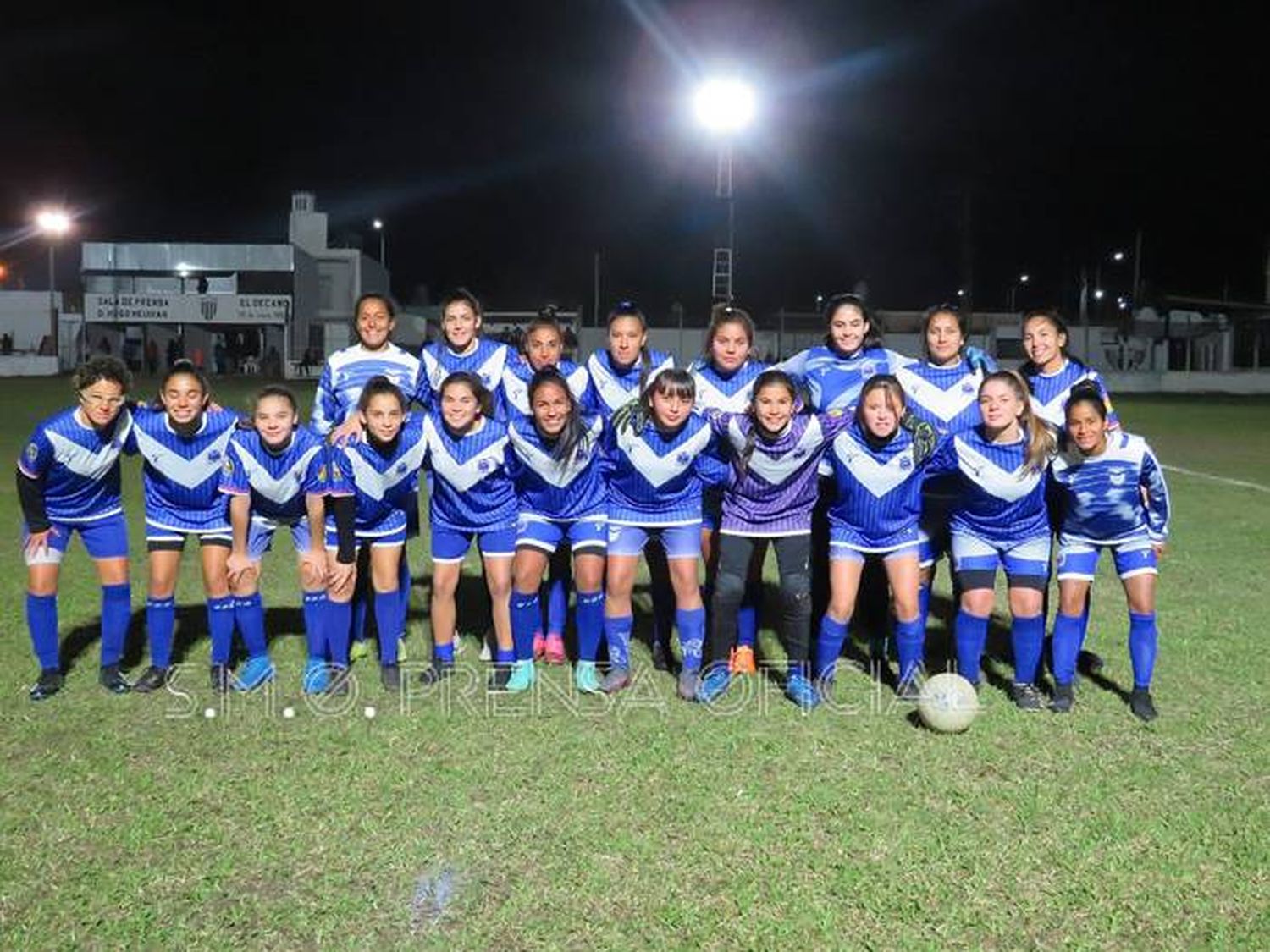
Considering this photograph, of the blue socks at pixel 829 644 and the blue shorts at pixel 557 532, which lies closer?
the blue socks at pixel 829 644

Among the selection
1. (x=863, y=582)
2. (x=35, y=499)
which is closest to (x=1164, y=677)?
(x=863, y=582)

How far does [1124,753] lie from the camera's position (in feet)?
13.6

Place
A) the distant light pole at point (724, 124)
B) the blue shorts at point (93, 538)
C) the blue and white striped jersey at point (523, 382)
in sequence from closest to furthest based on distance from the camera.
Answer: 1. the blue shorts at point (93, 538)
2. the blue and white striped jersey at point (523, 382)
3. the distant light pole at point (724, 124)

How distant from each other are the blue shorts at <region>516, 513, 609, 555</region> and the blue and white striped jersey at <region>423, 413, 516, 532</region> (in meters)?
0.09

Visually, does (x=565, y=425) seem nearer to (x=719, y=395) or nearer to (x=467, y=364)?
(x=719, y=395)

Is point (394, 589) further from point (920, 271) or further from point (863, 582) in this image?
point (920, 271)

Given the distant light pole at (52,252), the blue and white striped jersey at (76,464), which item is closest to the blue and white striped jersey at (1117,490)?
the blue and white striped jersey at (76,464)

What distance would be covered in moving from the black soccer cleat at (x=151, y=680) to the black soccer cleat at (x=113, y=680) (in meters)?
0.04

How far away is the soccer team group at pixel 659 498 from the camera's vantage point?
4.67 m

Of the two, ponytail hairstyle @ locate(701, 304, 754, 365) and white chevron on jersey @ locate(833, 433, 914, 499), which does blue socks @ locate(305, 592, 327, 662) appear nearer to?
ponytail hairstyle @ locate(701, 304, 754, 365)

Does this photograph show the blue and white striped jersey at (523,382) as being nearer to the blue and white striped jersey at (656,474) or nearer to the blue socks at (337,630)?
the blue and white striped jersey at (656,474)

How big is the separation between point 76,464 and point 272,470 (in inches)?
31.5

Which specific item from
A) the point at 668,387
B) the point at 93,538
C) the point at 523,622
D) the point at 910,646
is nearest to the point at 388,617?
the point at 523,622

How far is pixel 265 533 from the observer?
5.01 meters
